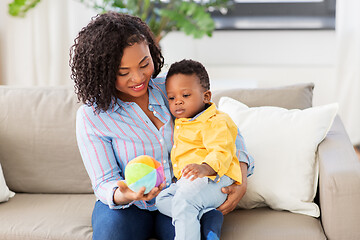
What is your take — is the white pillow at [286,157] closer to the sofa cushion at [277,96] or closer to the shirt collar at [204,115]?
the sofa cushion at [277,96]

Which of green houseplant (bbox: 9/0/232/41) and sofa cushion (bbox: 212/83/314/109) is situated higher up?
green houseplant (bbox: 9/0/232/41)

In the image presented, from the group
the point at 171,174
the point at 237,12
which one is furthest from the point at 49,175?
the point at 237,12

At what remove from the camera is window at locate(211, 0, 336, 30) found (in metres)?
3.23

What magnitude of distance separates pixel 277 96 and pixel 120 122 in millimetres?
739

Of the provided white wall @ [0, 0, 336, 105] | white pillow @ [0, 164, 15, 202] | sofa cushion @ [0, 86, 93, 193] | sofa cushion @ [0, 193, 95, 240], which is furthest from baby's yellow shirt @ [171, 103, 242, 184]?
white wall @ [0, 0, 336, 105]

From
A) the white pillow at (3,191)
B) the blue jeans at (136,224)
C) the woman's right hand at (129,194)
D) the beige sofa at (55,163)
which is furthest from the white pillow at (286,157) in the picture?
the white pillow at (3,191)

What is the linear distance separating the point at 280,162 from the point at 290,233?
0.28 meters

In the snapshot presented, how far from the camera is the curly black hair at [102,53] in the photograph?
5.18ft

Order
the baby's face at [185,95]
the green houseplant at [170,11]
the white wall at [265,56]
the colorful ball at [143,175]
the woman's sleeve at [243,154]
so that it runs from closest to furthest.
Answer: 1. the colorful ball at [143,175]
2. the baby's face at [185,95]
3. the woman's sleeve at [243,154]
4. the green houseplant at [170,11]
5. the white wall at [265,56]

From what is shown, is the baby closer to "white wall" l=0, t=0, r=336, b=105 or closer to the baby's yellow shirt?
the baby's yellow shirt

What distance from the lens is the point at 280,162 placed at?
183 cm

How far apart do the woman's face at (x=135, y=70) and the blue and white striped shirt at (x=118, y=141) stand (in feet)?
0.36

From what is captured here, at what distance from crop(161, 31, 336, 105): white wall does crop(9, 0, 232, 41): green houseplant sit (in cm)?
16

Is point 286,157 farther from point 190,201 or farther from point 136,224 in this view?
point 136,224
